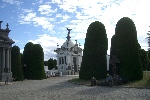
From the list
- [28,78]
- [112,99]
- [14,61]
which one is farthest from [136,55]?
[28,78]

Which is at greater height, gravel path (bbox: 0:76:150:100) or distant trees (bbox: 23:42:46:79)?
distant trees (bbox: 23:42:46:79)

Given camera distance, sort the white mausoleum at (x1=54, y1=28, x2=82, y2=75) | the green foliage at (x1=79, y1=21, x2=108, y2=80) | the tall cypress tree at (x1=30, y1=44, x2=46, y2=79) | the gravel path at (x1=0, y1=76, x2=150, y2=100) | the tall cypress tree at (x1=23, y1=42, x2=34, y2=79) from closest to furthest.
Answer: the gravel path at (x1=0, y1=76, x2=150, y2=100), the green foliage at (x1=79, y1=21, x2=108, y2=80), the tall cypress tree at (x1=30, y1=44, x2=46, y2=79), the tall cypress tree at (x1=23, y1=42, x2=34, y2=79), the white mausoleum at (x1=54, y1=28, x2=82, y2=75)

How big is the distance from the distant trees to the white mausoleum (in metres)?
26.4

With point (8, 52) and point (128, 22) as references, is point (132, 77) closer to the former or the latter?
point (128, 22)

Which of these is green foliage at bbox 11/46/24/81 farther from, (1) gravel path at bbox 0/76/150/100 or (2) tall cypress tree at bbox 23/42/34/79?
(1) gravel path at bbox 0/76/150/100

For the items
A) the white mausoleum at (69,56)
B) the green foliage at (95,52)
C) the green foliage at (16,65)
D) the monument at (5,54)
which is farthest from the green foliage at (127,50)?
the white mausoleum at (69,56)

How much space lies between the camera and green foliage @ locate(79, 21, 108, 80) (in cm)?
2936

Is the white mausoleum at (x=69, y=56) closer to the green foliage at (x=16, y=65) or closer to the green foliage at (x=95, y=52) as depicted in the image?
the green foliage at (x=16, y=65)

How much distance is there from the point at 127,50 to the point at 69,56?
4966 cm

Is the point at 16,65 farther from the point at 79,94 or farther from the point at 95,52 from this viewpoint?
the point at 79,94

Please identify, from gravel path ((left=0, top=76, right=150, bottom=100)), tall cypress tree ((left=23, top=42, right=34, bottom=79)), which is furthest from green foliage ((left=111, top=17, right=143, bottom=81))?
tall cypress tree ((left=23, top=42, right=34, bottom=79))

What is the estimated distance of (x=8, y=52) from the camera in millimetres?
39438

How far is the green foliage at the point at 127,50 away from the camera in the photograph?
25.0m

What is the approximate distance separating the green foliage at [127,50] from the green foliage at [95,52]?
2845 mm
